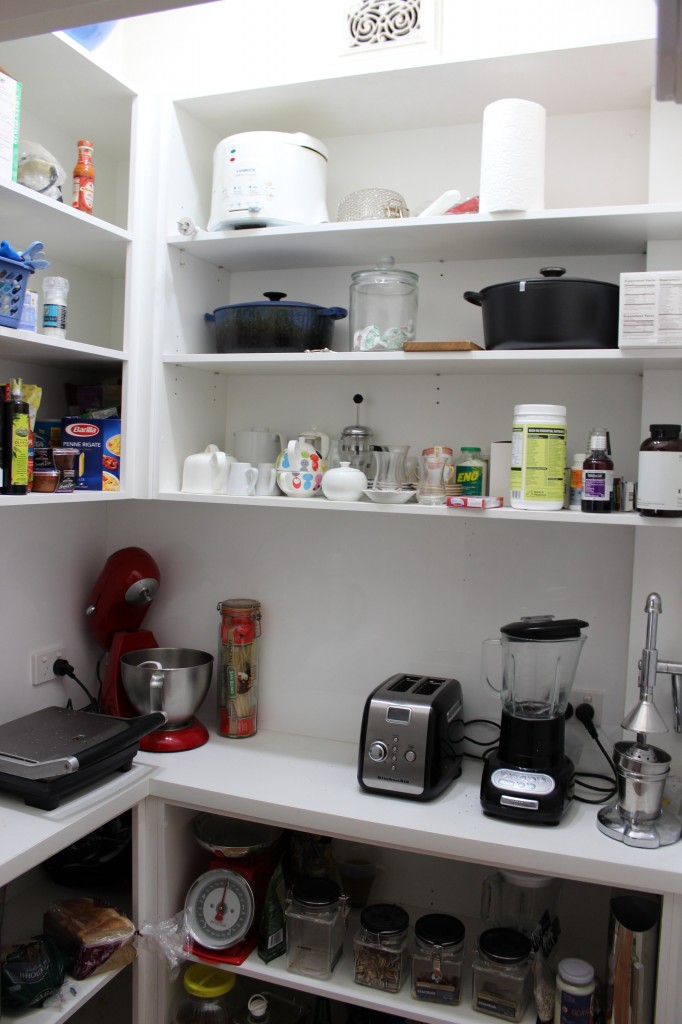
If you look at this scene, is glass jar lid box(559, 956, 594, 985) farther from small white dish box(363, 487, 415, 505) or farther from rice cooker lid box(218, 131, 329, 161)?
rice cooker lid box(218, 131, 329, 161)

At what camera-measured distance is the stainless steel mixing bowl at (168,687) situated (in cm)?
187

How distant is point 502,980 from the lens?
1.53m

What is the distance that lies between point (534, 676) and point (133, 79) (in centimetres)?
194

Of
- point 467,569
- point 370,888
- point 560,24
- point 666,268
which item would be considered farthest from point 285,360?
point 370,888

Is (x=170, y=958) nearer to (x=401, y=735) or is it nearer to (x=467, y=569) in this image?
(x=401, y=735)

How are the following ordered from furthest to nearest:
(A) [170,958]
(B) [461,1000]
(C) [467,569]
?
(C) [467,569], (A) [170,958], (B) [461,1000]

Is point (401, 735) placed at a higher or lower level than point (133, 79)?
lower

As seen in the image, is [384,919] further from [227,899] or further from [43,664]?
[43,664]

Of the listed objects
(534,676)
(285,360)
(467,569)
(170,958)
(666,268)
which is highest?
(666,268)

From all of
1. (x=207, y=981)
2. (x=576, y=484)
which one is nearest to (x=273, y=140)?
(x=576, y=484)

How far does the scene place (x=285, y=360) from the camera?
175 cm

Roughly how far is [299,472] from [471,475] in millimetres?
397

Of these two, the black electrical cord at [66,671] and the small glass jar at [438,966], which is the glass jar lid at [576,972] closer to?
the small glass jar at [438,966]

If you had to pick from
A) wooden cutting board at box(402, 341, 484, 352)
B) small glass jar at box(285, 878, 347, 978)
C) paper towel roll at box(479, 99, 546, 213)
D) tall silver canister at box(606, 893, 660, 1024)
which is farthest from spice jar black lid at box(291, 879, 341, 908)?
paper towel roll at box(479, 99, 546, 213)
